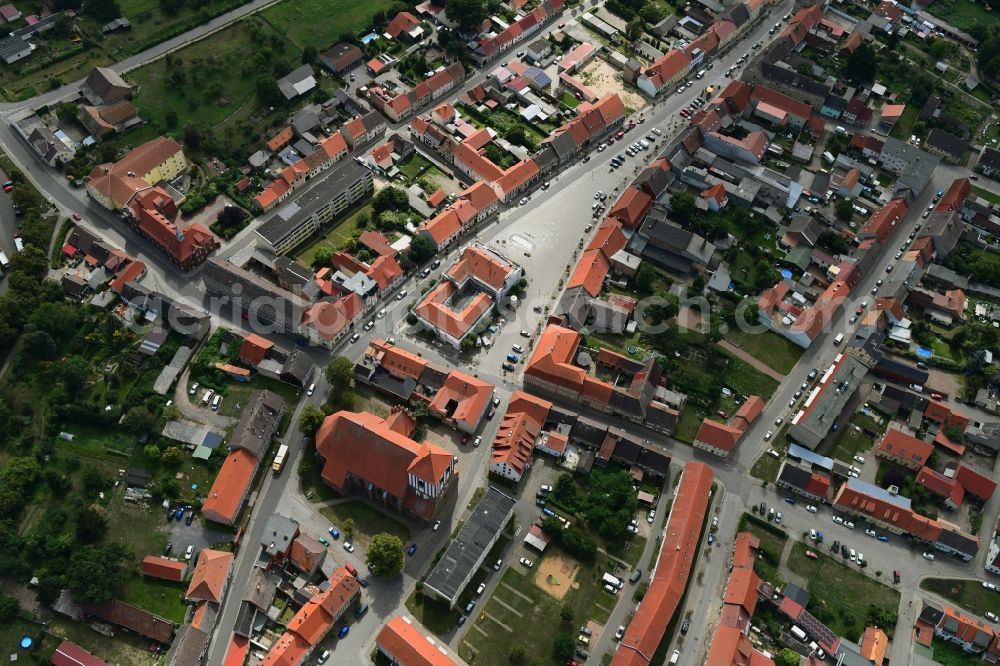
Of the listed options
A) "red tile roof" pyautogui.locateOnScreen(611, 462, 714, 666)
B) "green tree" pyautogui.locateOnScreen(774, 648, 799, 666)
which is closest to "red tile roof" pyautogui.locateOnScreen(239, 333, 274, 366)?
"red tile roof" pyautogui.locateOnScreen(611, 462, 714, 666)

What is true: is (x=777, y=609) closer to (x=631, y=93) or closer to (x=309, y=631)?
(x=309, y=631)

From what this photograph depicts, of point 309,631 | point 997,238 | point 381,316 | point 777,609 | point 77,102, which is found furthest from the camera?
point 77,102

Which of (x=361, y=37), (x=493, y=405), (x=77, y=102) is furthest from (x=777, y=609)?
(x=77, y=102)

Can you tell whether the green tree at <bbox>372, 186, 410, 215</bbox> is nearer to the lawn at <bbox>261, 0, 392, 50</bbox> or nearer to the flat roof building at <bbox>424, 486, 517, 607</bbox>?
the lawn at <bbox>261, 0, 392, 50</bbox>

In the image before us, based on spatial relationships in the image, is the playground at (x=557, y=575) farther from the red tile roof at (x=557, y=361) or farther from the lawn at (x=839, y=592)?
the lawn at (x=839, y=592)

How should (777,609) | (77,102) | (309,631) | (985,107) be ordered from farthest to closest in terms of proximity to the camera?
1. (985,107)
2. (77,102)
3. (777,609)
4. (309,631)

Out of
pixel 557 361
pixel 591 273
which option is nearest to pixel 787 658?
pixel 557 361

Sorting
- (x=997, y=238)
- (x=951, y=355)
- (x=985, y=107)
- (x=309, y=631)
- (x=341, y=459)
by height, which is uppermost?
(x=985, y=107)

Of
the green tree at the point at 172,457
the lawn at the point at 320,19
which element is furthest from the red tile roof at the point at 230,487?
the lawn at the point at 320,19
